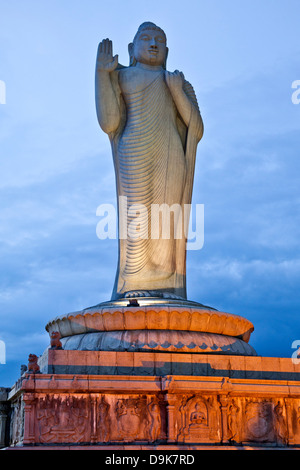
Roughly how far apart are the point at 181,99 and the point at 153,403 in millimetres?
6274

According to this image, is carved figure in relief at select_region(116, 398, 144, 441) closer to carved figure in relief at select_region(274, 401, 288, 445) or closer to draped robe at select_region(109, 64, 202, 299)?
carved figure in relief at select_region(274, 401, 288, 445)

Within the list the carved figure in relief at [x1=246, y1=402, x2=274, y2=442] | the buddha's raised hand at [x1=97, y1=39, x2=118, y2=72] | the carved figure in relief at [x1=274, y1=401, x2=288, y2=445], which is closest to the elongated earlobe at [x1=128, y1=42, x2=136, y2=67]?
the buddha's raised hand at [x1=97, y1=39, x2=118, y2=72]

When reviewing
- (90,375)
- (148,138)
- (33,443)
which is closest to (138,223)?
(148,138)

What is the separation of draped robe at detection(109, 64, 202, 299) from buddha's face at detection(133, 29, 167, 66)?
380mm

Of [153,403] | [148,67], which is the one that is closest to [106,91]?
[148,67]

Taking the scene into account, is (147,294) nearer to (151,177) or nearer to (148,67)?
(151,177)

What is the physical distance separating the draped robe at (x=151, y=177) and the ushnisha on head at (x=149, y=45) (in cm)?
39

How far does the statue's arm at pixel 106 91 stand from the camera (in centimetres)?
1259

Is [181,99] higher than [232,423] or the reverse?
higher

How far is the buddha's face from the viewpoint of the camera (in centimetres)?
1335

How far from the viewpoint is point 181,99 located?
13047mm

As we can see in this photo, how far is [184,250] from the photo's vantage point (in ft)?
41.8

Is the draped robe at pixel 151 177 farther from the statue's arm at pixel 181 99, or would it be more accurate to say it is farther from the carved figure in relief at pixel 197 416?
the carved figure in relief at pixel 197 416

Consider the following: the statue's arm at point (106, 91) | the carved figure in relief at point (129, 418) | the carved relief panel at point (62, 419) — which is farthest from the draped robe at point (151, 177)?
the carved relief panel at point (62, 419)
